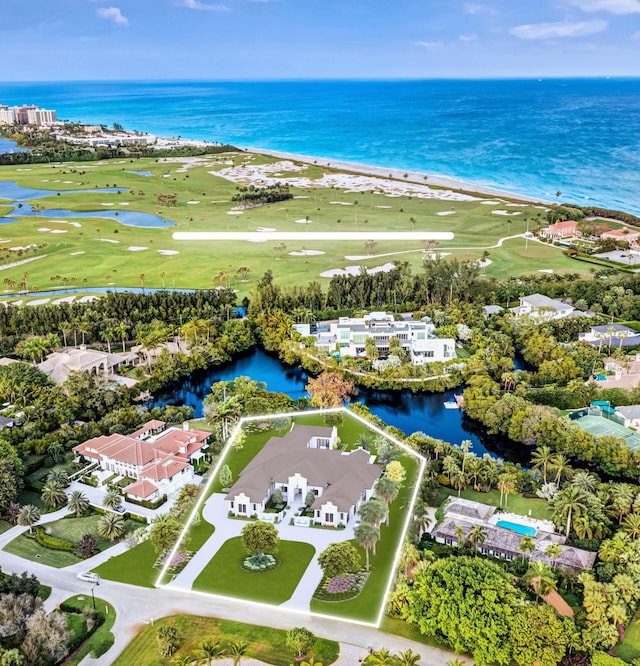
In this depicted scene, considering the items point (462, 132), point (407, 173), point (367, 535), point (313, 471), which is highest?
point (462, 132)

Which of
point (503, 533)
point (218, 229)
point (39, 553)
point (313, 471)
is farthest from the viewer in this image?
point (218, 229)

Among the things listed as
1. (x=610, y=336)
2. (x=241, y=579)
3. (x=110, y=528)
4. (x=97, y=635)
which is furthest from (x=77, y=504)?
(x=610, y=336)

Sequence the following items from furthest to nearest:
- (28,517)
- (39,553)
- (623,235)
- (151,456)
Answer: (623,235) < (151,456) < (28,517) < (39,553)

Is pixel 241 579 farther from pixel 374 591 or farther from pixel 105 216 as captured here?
pixel 105 216

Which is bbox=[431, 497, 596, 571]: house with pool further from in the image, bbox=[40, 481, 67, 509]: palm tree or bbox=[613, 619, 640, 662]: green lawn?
bbox=[40, 481, 67, 509]: palm tree

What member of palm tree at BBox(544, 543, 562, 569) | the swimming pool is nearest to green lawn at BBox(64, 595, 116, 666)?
the swimming pool

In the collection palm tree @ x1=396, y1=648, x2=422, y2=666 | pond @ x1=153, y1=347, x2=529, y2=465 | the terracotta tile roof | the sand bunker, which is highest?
the sand bunker

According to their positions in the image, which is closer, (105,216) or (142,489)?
(142,489)

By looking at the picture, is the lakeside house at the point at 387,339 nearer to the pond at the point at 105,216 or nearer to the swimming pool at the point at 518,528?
the swimming pool at the point at 518,528
